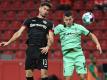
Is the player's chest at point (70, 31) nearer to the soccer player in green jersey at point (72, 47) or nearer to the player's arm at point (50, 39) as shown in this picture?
the soccer player in green jersey at point (72, 47)

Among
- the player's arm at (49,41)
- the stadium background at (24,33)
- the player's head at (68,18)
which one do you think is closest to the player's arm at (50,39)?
the player's arm at (49,41)

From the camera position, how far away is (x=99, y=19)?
1277 centimetres

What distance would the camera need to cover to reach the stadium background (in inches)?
428

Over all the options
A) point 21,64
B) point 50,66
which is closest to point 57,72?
point 50,66

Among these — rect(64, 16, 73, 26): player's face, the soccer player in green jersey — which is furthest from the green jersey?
rect(64, 16, 73, 26): player's face

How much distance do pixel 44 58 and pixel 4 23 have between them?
5970mm

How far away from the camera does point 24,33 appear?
42.2 ft

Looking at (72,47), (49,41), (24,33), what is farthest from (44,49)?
(24,33)

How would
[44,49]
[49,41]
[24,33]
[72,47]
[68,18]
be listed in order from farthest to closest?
[24,33], [72,47], [68,18], [49,41], [44,49]

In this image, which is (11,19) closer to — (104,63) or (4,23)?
(4,23)

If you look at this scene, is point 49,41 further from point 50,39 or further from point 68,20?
point 68,20

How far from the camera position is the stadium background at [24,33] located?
10.9 m

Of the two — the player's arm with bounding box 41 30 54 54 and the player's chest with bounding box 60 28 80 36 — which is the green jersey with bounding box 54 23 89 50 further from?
the player's arm with bounding box 41 30 54 54

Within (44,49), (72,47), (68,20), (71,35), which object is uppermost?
(68,20)
